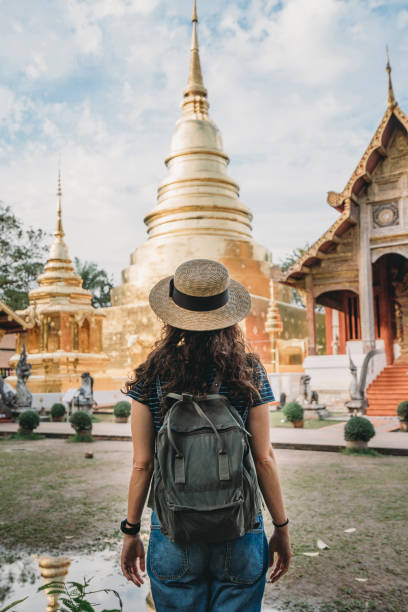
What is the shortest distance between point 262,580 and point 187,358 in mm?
784

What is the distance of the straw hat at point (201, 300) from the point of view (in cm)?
206

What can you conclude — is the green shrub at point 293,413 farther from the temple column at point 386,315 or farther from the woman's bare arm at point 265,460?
the woman's bare arm at point 265,460

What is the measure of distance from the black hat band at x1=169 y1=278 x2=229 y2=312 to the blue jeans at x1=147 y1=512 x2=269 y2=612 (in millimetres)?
791

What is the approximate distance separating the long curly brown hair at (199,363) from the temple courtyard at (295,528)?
1.80 meters

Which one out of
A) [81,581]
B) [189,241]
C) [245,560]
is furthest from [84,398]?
[245,560]

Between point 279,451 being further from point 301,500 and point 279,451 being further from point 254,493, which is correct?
point 254,493

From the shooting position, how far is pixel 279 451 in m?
9.34

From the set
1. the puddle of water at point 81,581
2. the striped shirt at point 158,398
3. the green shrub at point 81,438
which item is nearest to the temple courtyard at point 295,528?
the puddle of water at point 81,581

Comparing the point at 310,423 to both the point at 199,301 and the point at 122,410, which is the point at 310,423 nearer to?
the point at 122,410

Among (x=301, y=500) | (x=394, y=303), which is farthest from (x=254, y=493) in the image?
(x=394, y=303)

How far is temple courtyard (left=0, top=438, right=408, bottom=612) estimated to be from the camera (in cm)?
334

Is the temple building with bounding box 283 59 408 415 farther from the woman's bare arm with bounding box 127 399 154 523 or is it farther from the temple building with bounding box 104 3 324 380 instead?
the woman's bare arm with bounding box 127 399 154 523

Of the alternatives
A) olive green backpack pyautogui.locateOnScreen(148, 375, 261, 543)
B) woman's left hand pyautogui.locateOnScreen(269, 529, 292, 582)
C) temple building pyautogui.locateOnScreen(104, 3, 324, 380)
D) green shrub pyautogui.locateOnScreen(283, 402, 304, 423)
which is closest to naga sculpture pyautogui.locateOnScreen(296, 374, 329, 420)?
green shrub pyautogui.locateOnScreen(283, 402, 304, 423)

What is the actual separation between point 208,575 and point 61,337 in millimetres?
21147
